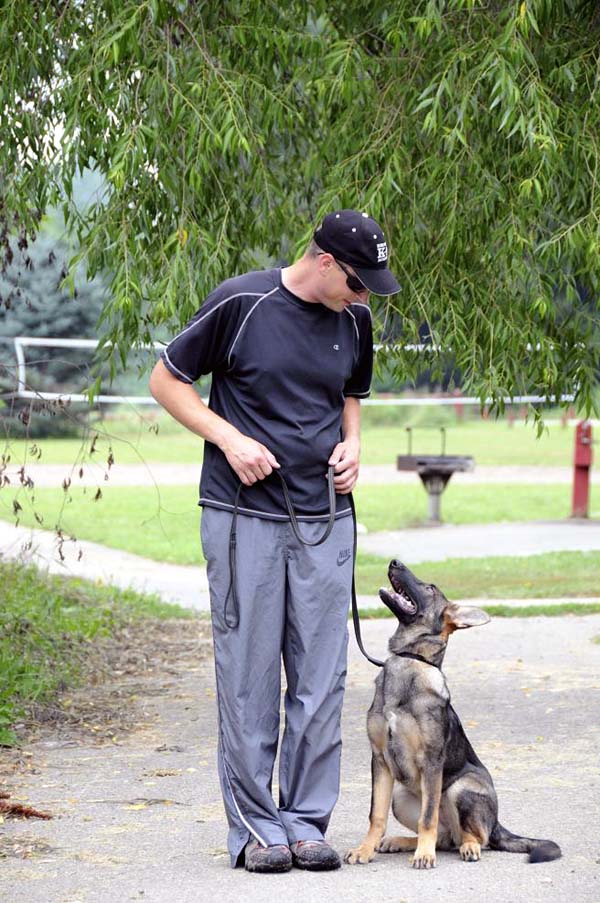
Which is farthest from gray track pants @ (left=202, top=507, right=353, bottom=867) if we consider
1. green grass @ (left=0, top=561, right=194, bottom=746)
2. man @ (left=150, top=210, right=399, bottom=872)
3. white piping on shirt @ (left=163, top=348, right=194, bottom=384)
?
green grass @ (left=0, top=561, right=194, bottom=746)

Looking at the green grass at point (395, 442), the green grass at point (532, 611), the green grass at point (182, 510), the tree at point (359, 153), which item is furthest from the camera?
the green grass at point (395, 442)

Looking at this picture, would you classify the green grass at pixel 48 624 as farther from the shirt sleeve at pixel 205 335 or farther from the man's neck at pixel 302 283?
the man's neck at pixel 302 283

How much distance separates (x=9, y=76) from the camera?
696 centimetres

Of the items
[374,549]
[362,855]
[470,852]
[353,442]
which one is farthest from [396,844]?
[374,549]

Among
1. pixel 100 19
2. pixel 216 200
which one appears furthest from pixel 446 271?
pixel 100 19


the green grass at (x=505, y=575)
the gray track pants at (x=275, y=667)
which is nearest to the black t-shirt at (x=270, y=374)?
the gray track pants at (x=275, y=667)

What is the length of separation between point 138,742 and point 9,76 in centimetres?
334

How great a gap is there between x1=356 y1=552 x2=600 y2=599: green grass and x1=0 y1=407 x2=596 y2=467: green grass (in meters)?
10.8

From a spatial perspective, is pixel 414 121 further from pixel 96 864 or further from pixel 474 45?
pixel 96 864

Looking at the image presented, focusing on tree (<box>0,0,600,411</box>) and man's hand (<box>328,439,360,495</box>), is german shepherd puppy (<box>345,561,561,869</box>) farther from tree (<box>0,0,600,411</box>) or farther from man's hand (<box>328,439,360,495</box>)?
tree (<box>0,0,600,411</box>)

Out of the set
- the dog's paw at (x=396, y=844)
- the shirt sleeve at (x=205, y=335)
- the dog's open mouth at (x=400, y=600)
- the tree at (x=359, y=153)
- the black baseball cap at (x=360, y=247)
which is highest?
the tree at (x=359, y=153)

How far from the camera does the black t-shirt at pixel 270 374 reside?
4.95m

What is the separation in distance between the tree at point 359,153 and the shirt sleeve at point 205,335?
152 cm

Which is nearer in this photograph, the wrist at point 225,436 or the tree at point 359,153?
the wrist at point 225,436
